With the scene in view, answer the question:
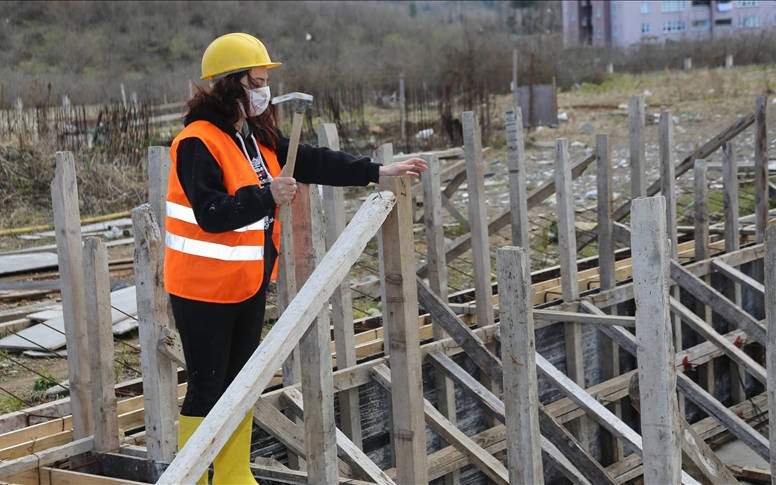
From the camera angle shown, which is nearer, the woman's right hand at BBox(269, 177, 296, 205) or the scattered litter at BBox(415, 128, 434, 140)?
the woman's right hand at BBox(269, 177, 296, 205)

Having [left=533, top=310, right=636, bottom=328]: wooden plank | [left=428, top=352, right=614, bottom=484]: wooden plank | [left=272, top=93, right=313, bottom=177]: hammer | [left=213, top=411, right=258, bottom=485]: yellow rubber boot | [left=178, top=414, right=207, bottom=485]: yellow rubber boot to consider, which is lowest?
[left=428, top=352, right=614, bottom=484]: wooden plank

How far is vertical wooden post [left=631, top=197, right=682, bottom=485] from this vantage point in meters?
3.02

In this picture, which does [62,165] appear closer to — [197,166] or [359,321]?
[197,166]

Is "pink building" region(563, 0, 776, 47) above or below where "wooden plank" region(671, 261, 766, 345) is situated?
above

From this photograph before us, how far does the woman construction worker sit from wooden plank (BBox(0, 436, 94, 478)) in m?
0.97

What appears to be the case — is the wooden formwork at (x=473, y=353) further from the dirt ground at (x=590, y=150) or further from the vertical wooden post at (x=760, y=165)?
the dirt ground at (x=590, y=150)

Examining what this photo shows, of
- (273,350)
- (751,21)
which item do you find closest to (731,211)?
(273,350)

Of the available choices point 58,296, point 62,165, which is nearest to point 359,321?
point 62,165

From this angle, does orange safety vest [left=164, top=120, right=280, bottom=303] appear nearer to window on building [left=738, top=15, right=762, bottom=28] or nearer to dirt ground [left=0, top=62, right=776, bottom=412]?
dirt ground [left=0, top=62, right=776, bottom=412]

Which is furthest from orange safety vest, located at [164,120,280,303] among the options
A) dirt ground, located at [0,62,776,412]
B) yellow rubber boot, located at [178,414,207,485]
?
dirt ground, located at [0,62,776,412]

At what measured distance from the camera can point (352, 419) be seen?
5043 mm

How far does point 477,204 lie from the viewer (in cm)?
552

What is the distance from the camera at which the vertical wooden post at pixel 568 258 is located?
5852mm

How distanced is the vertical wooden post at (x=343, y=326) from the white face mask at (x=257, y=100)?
151 centimetres
